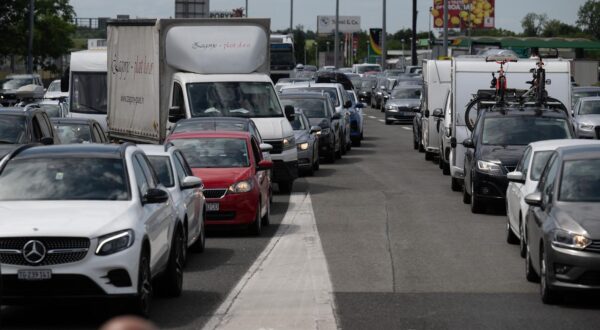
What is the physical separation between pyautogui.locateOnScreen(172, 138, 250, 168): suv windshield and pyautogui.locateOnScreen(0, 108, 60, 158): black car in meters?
2.05

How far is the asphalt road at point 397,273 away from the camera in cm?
1187

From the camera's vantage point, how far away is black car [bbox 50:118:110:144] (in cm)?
2480

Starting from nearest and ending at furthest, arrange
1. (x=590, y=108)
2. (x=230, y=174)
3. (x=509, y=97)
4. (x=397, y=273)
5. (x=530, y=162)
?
(x=397, y=273), (x=530, y=162), (x=230, y=174), (x=509, y=97), (x=590, y=108)

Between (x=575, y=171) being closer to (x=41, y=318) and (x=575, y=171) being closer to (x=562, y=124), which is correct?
(x=41, y=318)

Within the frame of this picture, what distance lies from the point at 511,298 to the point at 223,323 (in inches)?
124

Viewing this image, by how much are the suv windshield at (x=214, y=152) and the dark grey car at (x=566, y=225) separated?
21.0 feet

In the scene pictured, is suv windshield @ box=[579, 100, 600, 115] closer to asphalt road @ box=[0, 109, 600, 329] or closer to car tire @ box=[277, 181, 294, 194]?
asphalt road @ box=[0, 109, 600, 329]

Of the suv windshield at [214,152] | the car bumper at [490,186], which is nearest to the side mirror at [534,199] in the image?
the suv windshield at [214,152]

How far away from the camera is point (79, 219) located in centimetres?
1136

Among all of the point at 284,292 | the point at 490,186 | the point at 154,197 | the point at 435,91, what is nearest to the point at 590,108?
the point at 435,91

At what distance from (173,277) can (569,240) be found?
3.72 meters

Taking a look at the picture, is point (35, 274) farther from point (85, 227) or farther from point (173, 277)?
point (173, 277)

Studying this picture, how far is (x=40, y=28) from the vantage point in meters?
80.4

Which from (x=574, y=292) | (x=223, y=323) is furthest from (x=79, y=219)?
(x=574, y=292)
